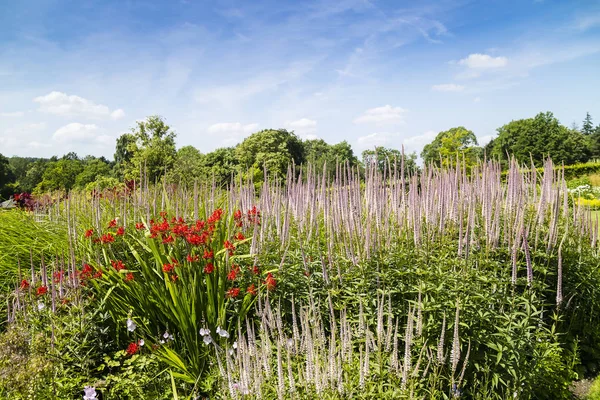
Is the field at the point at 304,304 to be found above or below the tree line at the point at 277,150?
below

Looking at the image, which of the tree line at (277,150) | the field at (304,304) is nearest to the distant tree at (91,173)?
the tree line at (277,150)

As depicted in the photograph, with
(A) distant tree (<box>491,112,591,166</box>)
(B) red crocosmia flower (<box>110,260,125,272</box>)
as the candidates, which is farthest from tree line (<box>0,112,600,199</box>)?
(B) red crocosmia flower (<box>110,260,125,272</box>)

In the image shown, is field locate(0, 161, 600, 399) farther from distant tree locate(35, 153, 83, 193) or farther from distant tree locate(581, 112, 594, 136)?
distant tree locate(581, 112, 594, 136)

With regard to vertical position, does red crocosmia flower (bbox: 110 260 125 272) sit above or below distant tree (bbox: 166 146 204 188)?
below

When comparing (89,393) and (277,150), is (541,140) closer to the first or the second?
(277,150)

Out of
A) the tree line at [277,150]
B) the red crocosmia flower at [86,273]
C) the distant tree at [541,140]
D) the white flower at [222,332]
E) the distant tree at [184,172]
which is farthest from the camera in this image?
the distant tree at [541,140]

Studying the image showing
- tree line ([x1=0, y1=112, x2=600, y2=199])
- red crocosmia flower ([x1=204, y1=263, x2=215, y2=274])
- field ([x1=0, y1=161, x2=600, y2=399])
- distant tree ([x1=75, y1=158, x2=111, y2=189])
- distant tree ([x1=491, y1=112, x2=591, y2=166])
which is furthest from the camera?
distant tree ([x1=75, y1=158, x2=111, y2=189])

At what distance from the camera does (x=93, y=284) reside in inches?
172

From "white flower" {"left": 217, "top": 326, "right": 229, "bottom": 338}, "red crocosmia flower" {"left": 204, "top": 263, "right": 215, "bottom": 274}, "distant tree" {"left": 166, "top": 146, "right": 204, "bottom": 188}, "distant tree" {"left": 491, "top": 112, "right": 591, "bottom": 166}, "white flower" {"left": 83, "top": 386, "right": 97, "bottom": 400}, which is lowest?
"white flower" {"left": 83, "top": 386, "right": 97, "bottom": 400}

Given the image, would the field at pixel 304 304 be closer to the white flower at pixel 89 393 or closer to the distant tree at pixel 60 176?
the white flower at pixel 89 393

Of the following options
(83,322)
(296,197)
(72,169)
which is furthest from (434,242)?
(72,169)

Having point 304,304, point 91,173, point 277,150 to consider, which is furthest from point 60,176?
point 304,304

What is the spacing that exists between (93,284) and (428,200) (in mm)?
4029

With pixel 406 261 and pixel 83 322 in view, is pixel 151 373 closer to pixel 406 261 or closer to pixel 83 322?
pixel 83 322
